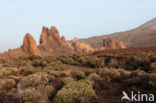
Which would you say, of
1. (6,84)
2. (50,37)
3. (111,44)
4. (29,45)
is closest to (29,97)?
(6,84)

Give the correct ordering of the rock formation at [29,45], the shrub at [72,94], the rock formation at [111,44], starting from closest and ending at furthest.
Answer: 1. the shrub at [72,94]
2. the rock formation at [29,45]
3. the rock formation at [111,44]

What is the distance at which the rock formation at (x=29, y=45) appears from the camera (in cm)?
4591

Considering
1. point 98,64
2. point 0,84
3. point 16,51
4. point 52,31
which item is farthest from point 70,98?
point 52,31

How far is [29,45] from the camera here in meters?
46.7

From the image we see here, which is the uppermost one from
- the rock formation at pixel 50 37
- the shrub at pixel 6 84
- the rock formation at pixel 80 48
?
the rock formation at pixel 50 37

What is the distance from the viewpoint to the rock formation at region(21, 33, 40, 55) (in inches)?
1807

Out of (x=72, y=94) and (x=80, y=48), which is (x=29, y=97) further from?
(x=80, y=48)

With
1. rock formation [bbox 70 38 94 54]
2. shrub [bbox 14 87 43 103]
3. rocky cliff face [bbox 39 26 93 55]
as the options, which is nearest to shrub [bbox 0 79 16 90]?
shrub [bbox 14 87 43 103]

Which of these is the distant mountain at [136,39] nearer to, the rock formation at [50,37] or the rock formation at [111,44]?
the rock formation at [111,44]

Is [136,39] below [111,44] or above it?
above

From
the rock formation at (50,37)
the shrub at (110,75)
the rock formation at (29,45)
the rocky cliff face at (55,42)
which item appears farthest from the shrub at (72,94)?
the rock formation at (50,37)

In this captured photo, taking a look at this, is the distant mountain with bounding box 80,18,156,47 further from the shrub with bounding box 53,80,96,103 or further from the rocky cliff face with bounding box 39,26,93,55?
the shrub with bounding box 53,80,96,103

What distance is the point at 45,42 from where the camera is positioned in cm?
6794

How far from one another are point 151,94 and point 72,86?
262 cm
